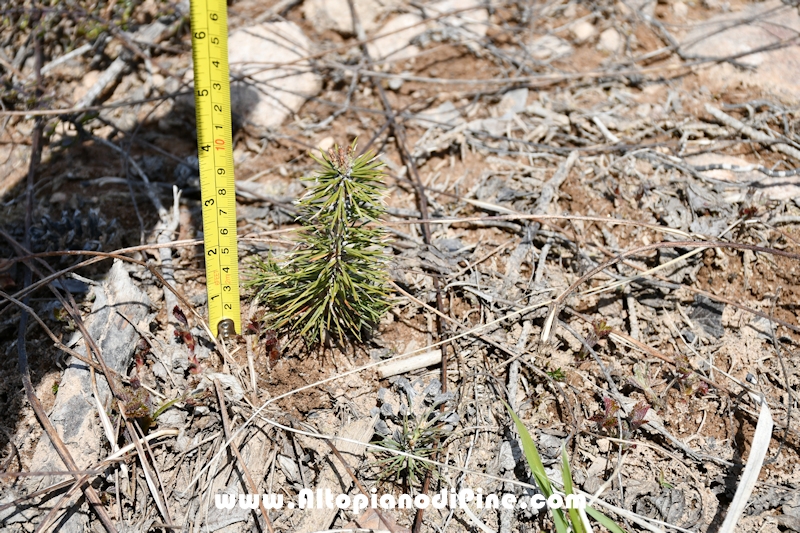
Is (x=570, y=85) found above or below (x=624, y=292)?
above

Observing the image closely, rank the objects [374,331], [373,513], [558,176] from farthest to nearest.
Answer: [558,176]
[374,331]
[373,513]

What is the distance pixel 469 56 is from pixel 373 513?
11.0ft

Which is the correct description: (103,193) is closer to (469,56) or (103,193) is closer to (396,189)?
(396,189)

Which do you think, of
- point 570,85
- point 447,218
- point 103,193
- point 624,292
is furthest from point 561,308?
point 103,193

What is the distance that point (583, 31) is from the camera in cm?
440

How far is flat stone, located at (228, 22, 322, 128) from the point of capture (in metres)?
4.02

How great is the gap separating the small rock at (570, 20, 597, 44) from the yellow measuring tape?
3036 mm

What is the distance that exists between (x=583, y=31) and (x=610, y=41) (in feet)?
0.73

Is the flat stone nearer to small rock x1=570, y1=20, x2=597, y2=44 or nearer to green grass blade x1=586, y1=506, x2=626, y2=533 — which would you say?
small rock x1=570, y1=20, x2=597, y2=44

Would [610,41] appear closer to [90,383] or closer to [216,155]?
[216,155]

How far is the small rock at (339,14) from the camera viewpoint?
4438 millimetres

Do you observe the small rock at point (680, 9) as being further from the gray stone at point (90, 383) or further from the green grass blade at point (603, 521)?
the gray stone at point (90, 383)

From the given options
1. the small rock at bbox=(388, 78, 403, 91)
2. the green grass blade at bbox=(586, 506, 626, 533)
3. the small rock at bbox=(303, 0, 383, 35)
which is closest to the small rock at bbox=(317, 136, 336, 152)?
the small rock at bbox=(388, 78, 403, 91)

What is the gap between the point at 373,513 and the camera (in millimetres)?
2355
